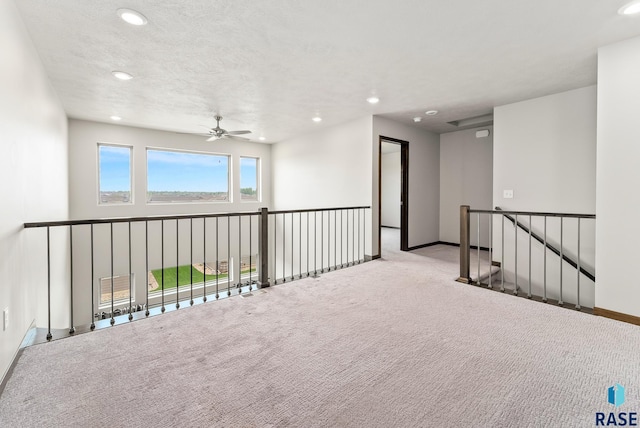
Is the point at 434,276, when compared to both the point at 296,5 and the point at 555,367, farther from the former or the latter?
the point at 296,5

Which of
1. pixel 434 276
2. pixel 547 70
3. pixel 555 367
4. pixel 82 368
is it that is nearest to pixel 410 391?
pixel 555 367

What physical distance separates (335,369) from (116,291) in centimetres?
888

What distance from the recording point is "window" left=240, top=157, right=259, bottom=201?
26.0 ft

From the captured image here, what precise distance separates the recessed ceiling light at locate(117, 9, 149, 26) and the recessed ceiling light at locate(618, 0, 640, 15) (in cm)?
384

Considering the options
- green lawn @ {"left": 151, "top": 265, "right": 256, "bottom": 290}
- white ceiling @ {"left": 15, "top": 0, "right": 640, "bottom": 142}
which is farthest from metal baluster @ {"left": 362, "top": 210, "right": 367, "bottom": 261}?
green lawn @ {"left": 151, "top": 265, "right": 256, "bottom": 290}

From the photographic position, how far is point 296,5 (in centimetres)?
223

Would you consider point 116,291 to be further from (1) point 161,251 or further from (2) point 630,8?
(2) point 630,8

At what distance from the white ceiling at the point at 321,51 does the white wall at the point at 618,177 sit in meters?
0.27

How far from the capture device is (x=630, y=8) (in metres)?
2.28

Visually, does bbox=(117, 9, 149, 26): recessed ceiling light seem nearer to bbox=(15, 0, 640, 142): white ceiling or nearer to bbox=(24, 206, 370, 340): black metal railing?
bbox=(15, 0, 640, 142): white ceiling

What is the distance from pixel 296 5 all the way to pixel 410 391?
2.85 metres

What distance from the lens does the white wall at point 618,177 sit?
8.88 ft

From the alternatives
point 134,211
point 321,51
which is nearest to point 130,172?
point 134,211

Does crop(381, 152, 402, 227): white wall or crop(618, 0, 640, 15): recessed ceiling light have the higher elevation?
crop(618, 0, 640, 15): recessed ceiling light
